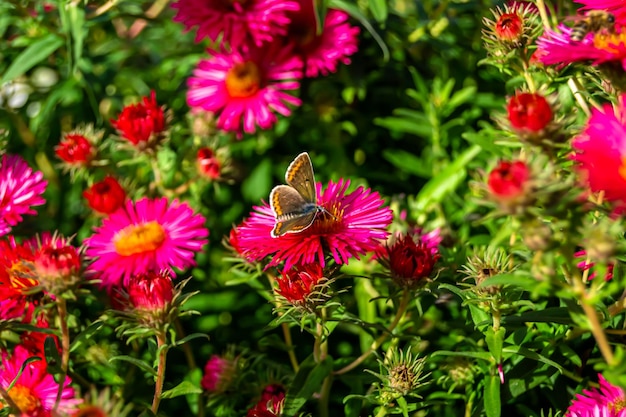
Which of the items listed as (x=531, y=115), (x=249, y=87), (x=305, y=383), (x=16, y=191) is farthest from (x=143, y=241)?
(x=531, y=115)

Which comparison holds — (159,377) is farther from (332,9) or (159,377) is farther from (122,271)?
(332,9)

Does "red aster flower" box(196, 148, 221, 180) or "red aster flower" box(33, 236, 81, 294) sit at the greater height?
"red aster flower" box(33, 236, 81, 294)

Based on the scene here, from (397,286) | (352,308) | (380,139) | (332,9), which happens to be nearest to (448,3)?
(332,9)

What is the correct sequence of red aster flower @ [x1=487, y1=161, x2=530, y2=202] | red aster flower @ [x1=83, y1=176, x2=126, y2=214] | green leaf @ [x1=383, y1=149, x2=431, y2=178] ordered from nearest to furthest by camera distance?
red aster flower @ [x1=487, y1=161, x2=530, y2=202] < red aster flower @ [x1=83, y1=176, x2=126, y2=214] < green leaf @ [x1=383, y1=149, x2=431, y2=178]

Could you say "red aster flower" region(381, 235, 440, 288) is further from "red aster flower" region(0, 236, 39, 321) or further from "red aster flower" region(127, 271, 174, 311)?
"red aster flower" region(0, 236, 39, 321)

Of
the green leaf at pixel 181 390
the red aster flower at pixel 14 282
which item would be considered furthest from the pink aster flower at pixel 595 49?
the red aster flower at pixel 14 282

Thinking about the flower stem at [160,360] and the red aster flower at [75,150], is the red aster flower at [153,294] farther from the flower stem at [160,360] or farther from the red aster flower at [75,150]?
the red aster flower at [75,150]

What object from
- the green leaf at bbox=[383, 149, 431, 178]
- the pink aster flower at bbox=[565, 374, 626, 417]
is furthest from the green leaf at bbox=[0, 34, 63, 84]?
the pink aster flower at bbox=[565, 374, 626, 417]
